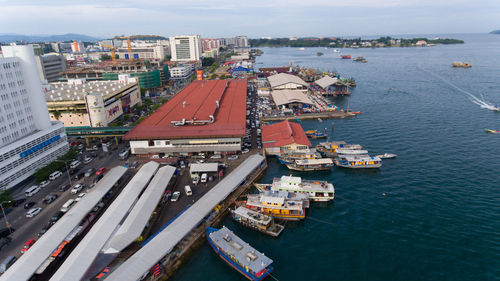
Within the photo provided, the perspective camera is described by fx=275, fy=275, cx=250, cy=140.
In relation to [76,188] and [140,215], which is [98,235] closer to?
[140,215]

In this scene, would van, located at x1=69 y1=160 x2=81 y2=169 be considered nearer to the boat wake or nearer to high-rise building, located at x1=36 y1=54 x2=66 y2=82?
high-rise building, located at x1=36 y1=54 x2=66 y2=82

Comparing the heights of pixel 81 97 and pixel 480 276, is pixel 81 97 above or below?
above

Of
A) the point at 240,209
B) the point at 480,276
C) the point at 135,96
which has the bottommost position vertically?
the point at 480,276

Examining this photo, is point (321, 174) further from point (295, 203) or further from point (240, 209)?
point (240, 209)

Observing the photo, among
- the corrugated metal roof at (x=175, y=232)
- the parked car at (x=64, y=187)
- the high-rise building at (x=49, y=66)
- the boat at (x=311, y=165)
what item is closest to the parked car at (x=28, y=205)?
the parked car at (x=64, y=187)

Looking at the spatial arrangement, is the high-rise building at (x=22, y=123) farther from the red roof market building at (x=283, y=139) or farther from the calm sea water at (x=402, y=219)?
the red roof market building at (x=283, y=139)

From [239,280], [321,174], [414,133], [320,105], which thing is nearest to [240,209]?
[239,280]

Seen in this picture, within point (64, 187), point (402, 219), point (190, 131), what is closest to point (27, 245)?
point (64, 187)

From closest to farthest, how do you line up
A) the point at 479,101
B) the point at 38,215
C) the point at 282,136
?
the point at 38,215
the point at 282,136
the point at 479,101
